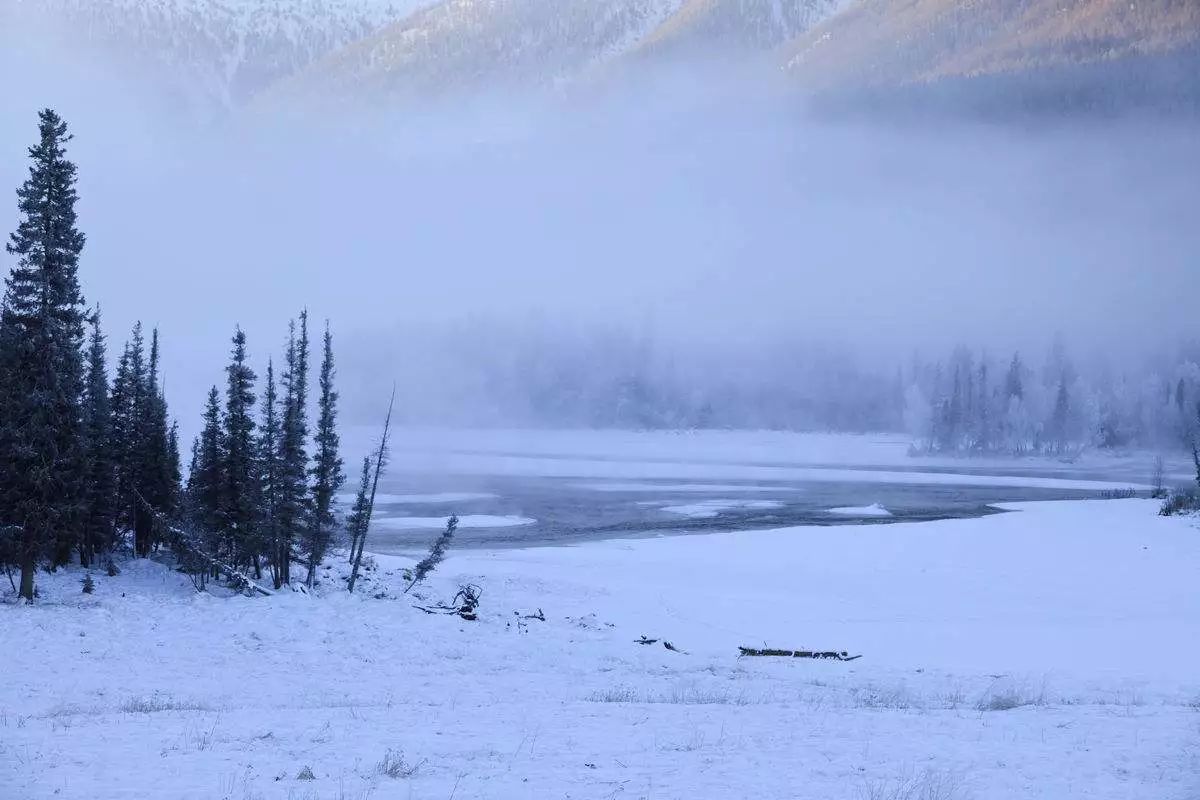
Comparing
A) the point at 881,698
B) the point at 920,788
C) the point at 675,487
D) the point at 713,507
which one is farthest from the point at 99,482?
the point at 675,487

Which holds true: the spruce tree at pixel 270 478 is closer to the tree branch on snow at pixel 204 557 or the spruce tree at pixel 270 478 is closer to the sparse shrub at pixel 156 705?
the tree branch on snow at pixel 204 557

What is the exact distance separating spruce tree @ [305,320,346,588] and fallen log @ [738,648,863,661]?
685 inches

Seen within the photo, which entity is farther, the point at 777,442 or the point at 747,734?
the point at 777,442

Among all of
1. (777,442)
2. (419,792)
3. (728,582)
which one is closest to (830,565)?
(728,582)

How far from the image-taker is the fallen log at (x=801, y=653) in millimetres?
25680

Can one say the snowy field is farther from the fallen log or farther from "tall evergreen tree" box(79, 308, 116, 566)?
"tall evergreen tree" box(79, 308, 116, 566)

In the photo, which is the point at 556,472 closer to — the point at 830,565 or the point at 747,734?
the point at 830,565

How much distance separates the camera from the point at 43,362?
2927 centimetres

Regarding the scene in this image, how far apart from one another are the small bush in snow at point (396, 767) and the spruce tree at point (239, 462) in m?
25.2

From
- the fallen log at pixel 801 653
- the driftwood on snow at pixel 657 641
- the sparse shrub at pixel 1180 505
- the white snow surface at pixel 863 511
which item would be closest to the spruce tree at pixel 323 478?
the driftwood on snow at pixel 657 641

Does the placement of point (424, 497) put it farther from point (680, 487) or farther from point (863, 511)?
point (863, 511)

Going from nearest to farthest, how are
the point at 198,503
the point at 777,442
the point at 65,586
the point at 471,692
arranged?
the point at 471,692
the point at 65,586
the point at 198,503
the point at 777,442

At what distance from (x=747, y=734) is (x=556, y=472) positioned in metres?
96.3

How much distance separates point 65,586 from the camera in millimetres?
32375
